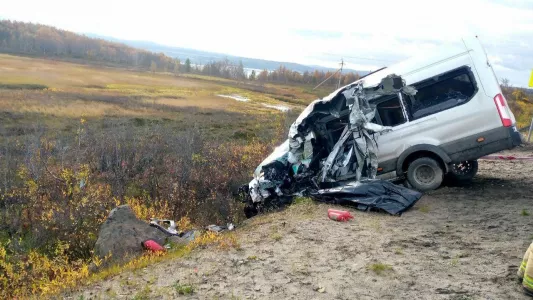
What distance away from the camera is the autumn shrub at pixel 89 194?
7.21 metres

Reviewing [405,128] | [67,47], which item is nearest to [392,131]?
[405,128]

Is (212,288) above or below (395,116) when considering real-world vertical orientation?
below

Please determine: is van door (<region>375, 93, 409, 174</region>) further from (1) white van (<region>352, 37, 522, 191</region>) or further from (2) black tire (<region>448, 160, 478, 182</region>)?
(2) black tire (<region>448, 160, 478, 182</region>)

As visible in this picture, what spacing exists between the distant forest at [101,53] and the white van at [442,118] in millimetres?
93278

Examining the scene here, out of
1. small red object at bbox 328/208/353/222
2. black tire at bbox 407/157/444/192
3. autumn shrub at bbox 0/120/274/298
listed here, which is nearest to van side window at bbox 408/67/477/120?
black tire at bbox 407/157/444/192

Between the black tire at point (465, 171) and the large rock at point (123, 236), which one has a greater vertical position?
the black tire at point (465, 171)

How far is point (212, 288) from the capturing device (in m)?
5.30

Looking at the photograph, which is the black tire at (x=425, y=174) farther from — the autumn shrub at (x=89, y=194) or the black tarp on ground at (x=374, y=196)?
the autumn shrub at (x=89, y=194)

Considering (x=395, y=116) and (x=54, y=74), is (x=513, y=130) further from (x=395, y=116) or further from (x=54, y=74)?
(x=54, y=74)

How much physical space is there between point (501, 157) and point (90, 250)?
1049cm

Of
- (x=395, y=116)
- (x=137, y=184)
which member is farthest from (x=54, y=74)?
(x=395, y=116)

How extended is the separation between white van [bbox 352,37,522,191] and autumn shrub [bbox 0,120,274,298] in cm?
345

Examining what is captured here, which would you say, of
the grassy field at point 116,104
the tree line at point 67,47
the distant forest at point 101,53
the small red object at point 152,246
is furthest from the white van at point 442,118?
the tree line at point 67,47

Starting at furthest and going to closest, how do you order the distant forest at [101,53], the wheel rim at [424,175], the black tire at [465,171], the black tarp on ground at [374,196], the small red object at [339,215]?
1. the distant forest at [101,53]
2. the black tire at [465,171]
3. the wheel rim at [424,175]
4. the black tarp on ground at [374,196]
5. the small red object at [339,215]
